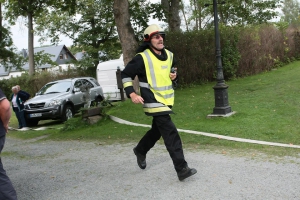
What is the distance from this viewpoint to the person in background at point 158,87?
4.84m

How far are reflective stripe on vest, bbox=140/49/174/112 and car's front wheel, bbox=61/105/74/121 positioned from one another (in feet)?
33.2

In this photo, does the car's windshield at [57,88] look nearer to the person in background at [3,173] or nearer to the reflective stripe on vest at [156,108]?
the reflective stripe on vest at [156,108]

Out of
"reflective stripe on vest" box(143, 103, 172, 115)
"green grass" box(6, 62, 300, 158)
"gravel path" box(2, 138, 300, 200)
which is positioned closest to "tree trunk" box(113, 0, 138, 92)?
"green grass" box(6, 62, 300, 158)

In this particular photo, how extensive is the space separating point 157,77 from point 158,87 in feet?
0.44

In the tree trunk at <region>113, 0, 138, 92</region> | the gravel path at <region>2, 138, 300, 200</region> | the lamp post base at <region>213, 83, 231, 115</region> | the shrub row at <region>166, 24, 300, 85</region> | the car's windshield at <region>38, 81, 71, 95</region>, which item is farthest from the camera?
the shrub row at <region>166, 24, 300, 85</region>

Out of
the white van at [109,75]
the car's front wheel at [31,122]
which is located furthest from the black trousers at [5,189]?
the white van at [109,75]

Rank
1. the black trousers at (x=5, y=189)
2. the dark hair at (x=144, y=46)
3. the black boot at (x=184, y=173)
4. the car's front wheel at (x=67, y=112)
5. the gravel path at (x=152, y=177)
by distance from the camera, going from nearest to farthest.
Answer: the black trousers at (x=5, y=189), the gravel path at (x=152, y=177), the black boot at (x=184, y=173), the dark hair at (x=144, y=46), the car's front wheel at (x=67, y=112)

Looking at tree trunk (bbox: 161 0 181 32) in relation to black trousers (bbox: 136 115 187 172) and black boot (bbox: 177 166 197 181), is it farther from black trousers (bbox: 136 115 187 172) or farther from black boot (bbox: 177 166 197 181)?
black boot (bbox: 177 166 197 181)

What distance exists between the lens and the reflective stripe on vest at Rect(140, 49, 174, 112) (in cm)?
489

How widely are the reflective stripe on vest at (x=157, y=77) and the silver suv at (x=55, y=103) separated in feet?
28.9

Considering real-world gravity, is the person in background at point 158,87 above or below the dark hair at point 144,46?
below

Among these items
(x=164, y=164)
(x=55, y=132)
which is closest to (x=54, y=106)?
(x=55, y=132)

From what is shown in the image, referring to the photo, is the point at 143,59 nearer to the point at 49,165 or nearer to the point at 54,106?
the point at 49,165

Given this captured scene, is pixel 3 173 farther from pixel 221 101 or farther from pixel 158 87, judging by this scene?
pixel 221 101
